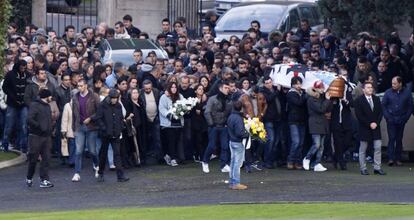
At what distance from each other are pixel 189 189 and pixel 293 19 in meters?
13.8

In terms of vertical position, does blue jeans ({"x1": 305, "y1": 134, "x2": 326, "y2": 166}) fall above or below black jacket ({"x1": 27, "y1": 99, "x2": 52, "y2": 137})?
below

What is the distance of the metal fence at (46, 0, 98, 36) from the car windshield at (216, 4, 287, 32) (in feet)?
14.0

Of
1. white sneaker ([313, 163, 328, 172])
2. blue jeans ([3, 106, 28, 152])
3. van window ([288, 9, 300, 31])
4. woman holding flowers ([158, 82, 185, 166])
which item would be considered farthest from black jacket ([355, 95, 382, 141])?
van window ([288, 9, 300, 31])

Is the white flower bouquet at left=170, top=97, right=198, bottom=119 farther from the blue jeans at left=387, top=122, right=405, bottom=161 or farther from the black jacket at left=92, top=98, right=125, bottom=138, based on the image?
the blue jeans at left=387, top=122, right=405, bottom=161

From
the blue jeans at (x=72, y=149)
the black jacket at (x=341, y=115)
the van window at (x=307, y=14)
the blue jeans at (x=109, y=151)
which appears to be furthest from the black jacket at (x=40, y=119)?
the van window at (x=307, y=14)

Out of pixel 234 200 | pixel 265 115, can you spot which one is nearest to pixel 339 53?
pixel 265 115

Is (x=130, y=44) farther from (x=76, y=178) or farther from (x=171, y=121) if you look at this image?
(x=76, y=178)

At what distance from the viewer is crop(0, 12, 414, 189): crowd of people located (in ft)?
77.7

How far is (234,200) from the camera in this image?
70.4ft

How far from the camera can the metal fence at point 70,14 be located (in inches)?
1484

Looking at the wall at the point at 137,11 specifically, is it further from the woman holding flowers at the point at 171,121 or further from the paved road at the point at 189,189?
the paved road at the point at 189,189

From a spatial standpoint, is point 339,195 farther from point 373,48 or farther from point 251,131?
point 373,48

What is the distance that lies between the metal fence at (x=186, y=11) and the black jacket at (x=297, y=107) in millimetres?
12624

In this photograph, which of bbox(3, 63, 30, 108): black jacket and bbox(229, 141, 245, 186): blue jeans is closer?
bbox(229, 141, 245, 186): blue jeans
